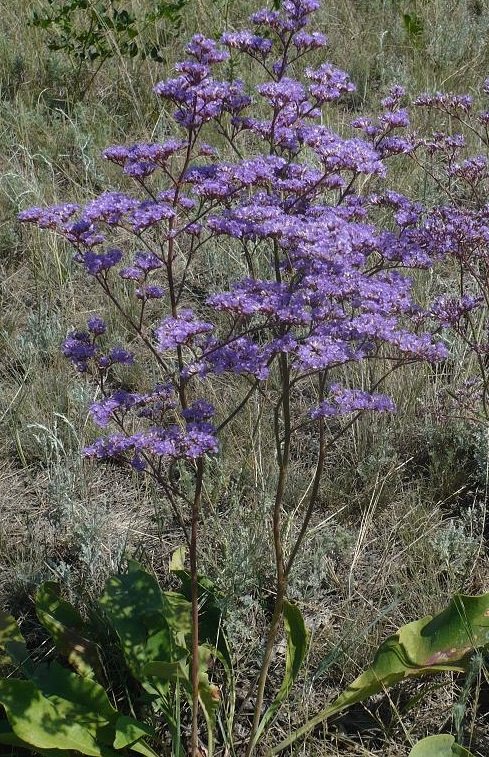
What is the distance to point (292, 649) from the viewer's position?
250cm

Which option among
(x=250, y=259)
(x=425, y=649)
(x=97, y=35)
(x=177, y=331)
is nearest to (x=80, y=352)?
(x=177, y=331)

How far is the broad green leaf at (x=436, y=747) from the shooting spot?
7.53 ft

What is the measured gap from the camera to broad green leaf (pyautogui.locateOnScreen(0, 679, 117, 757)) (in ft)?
→ 7.34

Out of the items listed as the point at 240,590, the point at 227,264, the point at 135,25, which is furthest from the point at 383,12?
the point at 240,590

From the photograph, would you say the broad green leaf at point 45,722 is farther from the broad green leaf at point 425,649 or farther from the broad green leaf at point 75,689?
the broad green leaf at point 425,649

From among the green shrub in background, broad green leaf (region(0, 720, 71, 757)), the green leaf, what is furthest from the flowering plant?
the green leaf

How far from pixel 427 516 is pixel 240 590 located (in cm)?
74

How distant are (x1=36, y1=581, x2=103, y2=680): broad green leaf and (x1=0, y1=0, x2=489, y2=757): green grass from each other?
0.48 feet

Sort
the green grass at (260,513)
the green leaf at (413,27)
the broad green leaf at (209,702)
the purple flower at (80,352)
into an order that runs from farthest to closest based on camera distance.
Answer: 1. the green leaf at (413,27)
2. the green grass at (260,513)
3. the broad green leaf at (209,702)
4. the purple flower at (80,352)

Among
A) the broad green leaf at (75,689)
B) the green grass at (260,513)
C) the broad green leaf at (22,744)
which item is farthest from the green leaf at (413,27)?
the broad green leaf at (22,744)

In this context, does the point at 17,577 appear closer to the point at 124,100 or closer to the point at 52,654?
the point at 52,654

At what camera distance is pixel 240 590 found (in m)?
2.80

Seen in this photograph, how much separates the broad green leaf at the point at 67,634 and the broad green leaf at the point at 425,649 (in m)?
0.57

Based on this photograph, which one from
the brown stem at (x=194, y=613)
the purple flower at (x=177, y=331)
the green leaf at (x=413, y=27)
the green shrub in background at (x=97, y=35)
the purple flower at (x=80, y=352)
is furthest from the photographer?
the green leaf at (x=413, y=27)
